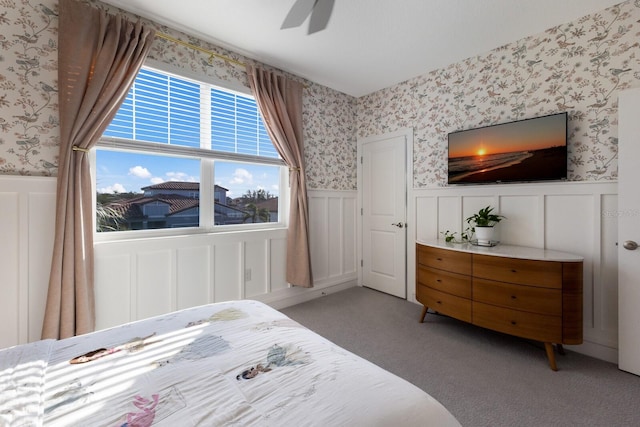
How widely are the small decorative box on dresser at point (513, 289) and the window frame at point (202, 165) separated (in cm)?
178

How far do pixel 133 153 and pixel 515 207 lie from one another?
341cm

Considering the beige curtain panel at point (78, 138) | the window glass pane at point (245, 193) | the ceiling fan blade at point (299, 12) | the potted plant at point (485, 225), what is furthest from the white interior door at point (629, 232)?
the beige curtain panel at point (78, 138)

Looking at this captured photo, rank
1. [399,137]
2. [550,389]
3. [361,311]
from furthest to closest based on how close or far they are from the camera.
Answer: [399,137], [361,311], [550,389]

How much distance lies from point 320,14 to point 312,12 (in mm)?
49

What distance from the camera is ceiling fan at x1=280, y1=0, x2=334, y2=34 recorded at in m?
1.57

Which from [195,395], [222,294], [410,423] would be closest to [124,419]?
[195,395]

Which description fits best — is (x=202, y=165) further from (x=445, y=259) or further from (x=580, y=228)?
(x=580, y=228)

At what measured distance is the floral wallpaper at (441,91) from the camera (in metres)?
1.82

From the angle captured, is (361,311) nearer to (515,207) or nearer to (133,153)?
(515,207)

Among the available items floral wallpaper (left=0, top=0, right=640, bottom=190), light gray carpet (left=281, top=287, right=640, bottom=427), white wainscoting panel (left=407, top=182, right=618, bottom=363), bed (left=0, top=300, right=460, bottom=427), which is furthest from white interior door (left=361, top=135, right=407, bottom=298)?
bed (left=0, top=300, right=460, bottom=427)

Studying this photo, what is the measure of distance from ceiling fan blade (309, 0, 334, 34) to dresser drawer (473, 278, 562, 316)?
223 centimetres

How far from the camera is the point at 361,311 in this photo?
307cm

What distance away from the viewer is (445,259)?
250 cm

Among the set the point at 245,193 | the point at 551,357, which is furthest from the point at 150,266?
the point at 551,357
